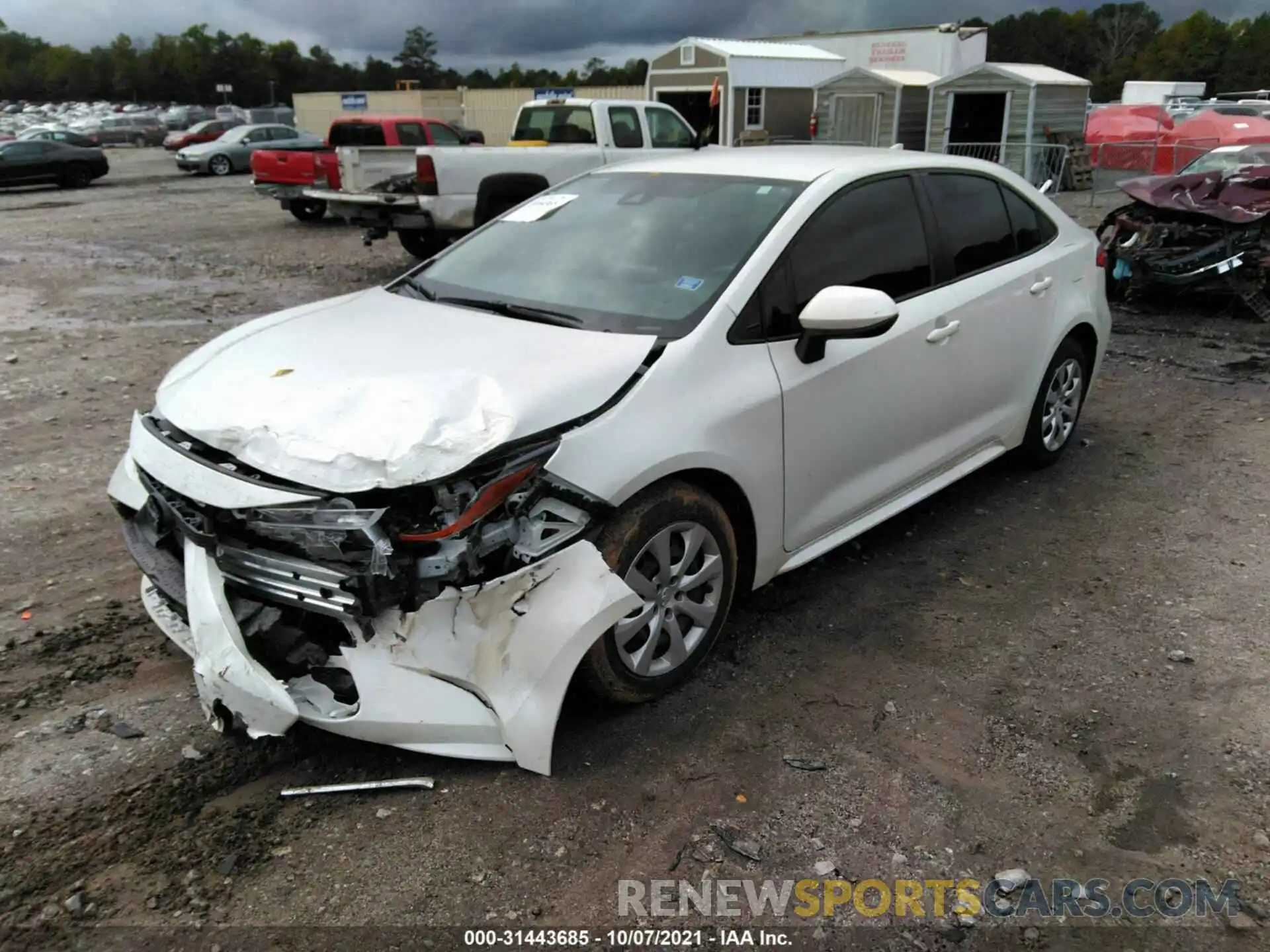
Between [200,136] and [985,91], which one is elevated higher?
[985,91]

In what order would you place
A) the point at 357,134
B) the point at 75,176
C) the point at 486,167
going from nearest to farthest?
the point at 486,167 < the point at 357,134 < the point at 75,176

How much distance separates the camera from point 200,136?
33.8 m

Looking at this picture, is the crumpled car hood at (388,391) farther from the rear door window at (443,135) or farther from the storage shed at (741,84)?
the storage shed at (741,84)

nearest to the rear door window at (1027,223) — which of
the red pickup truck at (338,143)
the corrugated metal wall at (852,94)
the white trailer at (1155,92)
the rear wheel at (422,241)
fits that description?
the rear wheel at (422,241)

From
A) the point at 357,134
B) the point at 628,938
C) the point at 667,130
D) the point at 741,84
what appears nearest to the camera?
the point at 628,938

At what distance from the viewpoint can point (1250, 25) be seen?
79.1 metres

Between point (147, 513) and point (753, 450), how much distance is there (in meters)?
2.05

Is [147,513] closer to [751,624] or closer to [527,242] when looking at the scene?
[527,242]

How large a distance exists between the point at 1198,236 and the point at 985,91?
625 inches

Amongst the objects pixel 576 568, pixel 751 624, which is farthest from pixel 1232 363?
pixel 576 568

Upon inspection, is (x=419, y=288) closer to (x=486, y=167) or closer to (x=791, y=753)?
(x=791, y=753)

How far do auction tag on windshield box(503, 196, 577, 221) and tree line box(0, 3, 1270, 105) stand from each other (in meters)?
61.4

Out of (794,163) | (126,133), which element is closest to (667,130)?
(794,163)

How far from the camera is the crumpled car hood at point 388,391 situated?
2.76 m
